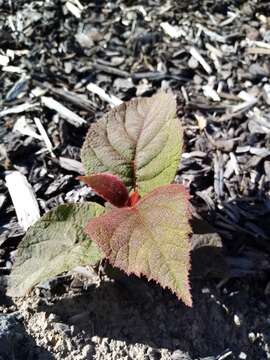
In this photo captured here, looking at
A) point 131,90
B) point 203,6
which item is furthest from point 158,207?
point 203,6

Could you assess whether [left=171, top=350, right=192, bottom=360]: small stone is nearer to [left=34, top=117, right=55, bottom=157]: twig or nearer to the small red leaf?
the small red leaf

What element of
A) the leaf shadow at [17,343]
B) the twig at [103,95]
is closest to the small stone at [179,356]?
the leaf shadow at [17,343]

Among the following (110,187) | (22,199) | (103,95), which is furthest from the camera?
(103,95)

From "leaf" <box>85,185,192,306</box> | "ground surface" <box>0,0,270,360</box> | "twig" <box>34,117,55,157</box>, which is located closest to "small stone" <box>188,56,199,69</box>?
"ground surface" <box>0,0,270,360</box>

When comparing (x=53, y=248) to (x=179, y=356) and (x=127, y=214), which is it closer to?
(x=127, y=214)

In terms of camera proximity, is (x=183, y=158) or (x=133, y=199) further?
(x=183, y=158)

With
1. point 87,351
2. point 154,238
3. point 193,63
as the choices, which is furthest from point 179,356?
point 193,63

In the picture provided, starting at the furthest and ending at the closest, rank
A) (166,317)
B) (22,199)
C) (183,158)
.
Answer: (183,158), (22,199), (166,317)
